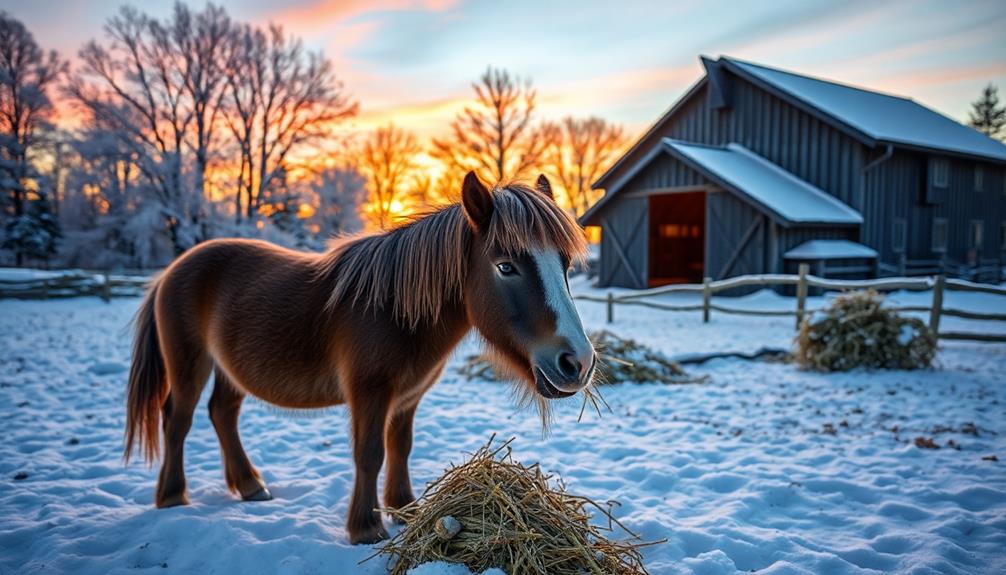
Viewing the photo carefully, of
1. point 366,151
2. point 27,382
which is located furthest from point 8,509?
point 366,151

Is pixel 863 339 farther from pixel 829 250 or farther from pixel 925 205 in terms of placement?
pixel 925 205

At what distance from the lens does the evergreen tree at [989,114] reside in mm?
47312

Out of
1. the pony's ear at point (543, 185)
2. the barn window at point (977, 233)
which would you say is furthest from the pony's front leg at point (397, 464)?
the barn window at point (977, 233)

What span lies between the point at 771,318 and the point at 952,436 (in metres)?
8.25

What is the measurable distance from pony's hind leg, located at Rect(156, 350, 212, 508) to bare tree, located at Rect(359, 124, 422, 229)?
120 ft

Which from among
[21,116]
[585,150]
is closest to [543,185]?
[21,116]

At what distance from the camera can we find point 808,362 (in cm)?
747

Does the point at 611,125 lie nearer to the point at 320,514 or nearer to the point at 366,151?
the point at 366,151

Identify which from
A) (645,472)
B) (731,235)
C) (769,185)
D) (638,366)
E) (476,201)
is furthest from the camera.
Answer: (731,235)

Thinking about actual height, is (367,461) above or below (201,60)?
below

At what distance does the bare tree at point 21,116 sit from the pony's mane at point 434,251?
22.9 metres

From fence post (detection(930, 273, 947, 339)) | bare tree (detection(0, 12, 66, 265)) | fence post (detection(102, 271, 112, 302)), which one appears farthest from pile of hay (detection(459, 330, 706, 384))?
bare tree (detection(0, 12, 66, 265))

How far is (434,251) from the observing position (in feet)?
8.56

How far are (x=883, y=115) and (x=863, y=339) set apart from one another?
1723 centimetres
